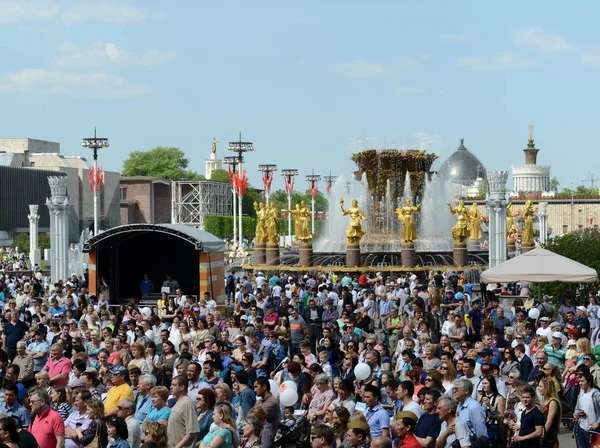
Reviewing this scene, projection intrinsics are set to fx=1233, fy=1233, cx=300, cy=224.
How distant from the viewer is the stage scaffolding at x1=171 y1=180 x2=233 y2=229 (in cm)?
13188

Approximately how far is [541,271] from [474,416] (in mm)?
9425

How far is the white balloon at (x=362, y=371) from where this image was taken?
40.1 feet

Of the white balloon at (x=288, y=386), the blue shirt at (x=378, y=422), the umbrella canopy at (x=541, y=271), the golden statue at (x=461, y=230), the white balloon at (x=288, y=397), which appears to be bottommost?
the blue shirt at (x=378, y=422)

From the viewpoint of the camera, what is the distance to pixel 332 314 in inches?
810

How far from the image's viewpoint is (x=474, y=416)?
9.76 m

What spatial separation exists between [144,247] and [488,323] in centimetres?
1272

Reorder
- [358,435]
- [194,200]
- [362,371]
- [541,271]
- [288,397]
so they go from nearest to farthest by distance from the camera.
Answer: [358,435] < [288,397] < [362,371] < [541,271] < [194,200]

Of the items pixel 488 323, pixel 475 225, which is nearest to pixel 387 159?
pixel 475 225

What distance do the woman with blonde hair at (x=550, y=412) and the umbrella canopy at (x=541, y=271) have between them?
8168mm

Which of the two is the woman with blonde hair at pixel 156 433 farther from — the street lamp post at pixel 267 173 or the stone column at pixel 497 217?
the street lamp post at pixel 267 173

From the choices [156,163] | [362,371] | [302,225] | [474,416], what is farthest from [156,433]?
[156,163]

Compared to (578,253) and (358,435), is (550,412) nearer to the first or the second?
(358,435)

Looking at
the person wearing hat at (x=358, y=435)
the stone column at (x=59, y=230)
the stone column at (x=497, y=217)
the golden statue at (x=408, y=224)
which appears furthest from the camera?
the golden statue at (x=408, y=224)

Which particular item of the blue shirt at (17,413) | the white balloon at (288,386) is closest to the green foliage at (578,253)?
the white balloon at (288,386)
